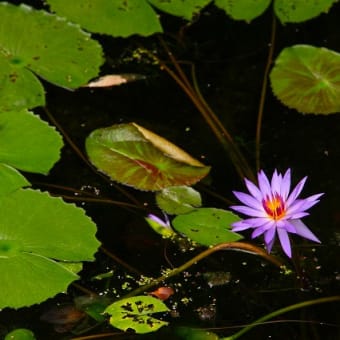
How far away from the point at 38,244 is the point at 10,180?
217mm

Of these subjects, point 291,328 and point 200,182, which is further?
point 200,182

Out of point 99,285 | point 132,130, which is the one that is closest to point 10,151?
point 132,130

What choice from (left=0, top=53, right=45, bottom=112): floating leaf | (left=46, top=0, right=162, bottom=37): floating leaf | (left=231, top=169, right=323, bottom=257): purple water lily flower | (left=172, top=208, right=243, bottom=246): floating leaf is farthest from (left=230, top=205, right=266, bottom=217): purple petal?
(left=46, top=0, right=162, bottom=37): floating leaf

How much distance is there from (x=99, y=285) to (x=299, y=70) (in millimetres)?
865

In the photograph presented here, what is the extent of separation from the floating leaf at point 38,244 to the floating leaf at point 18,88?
0.35 meters

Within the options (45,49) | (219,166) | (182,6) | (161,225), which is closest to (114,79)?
(45,49)

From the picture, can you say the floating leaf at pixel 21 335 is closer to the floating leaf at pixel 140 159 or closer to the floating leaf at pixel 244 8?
the floating leaf at pixel 140 159

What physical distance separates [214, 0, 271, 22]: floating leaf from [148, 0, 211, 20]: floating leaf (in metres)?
0.06

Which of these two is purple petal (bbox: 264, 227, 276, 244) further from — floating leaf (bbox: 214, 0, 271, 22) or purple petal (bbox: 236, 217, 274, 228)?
floating leaf (bbox: 214, 0, 271, 22)

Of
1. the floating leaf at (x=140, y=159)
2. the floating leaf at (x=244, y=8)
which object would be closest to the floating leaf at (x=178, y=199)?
the floating leaf at (x=140, y=159)

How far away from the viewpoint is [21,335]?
4.65 feet

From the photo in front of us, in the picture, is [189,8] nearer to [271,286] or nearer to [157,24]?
[157,24]

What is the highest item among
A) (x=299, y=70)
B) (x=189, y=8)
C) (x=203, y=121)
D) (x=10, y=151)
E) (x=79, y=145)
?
(x=189, y=8)

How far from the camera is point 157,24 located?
2.18 meters
